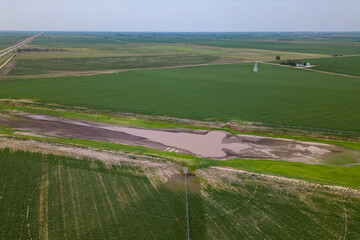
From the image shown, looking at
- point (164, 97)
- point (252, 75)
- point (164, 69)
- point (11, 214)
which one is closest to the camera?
point (11, 214)

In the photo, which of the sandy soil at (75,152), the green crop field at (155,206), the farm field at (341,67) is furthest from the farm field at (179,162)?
the farm field at (341,67)

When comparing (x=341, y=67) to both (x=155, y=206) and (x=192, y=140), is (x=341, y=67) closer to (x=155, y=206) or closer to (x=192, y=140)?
(x=192, y=140)

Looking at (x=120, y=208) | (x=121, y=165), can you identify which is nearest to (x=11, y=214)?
(x=120, y=208)

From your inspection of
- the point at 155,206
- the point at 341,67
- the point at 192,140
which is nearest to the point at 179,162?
the point at 192,140

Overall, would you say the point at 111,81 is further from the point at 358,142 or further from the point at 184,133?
the point at 358,142

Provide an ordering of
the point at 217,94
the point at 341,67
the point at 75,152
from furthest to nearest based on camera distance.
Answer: the point at 341,67, the point at 217,94, the point at 75,152

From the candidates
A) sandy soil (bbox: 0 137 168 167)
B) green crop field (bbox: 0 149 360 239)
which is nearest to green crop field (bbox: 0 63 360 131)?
sandy soil (bbox: 0 137 168 167)

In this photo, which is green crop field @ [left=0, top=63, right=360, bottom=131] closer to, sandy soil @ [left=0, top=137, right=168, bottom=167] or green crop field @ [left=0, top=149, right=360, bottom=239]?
sandy soil @ [left=0, top=137, right=168, bottom=167]
